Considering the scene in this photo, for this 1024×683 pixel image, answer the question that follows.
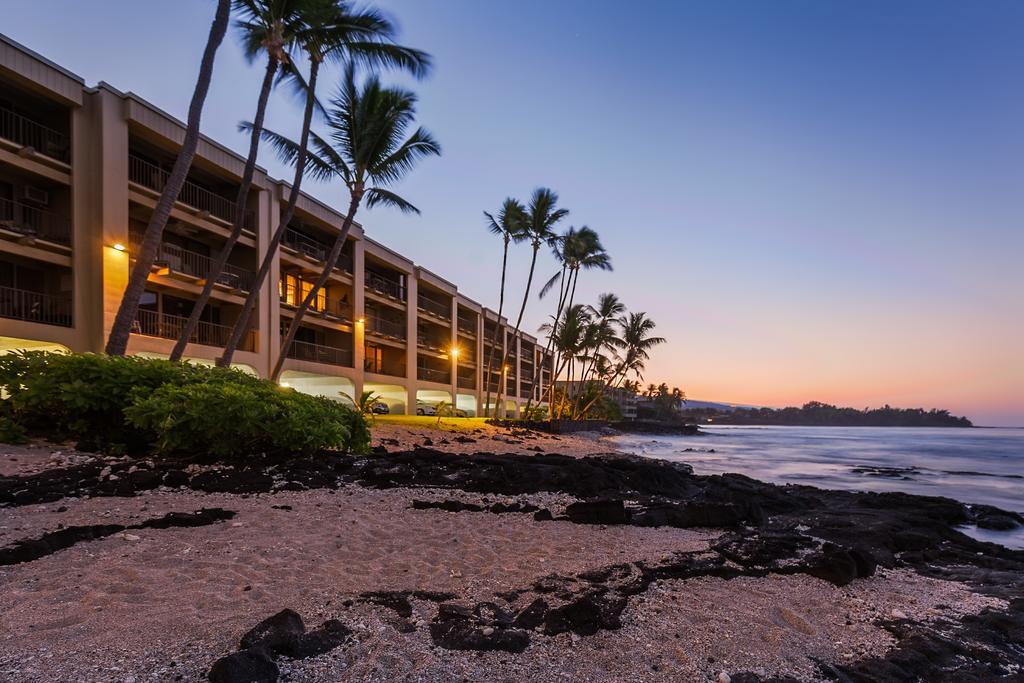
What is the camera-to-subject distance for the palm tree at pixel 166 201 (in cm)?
1013

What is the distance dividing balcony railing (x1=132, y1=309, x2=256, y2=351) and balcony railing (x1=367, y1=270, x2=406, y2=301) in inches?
439

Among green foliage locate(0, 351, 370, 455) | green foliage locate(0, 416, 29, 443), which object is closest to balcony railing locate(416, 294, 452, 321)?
green foliage locate(0, 351, 370, 455)

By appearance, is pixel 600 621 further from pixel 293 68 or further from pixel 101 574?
pixel 293 68

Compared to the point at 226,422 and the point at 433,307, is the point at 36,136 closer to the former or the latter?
the point at 226,422

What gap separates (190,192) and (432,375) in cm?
2309

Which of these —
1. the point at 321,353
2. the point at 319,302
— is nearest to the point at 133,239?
the point at 319,302

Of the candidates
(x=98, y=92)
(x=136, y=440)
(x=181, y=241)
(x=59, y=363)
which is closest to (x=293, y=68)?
(x=98, y=92)

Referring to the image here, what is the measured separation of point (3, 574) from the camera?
11.8 ft

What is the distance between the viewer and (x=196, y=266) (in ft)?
67.8

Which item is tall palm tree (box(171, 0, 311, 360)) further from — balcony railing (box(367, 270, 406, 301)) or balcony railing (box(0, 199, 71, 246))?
balcony railing (box(367, 270, 406, 301))

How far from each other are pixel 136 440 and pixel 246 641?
6260 millimetres

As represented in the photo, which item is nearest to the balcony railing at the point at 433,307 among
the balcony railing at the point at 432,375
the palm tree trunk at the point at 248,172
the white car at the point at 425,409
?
the balcony railing at the point at 432,375

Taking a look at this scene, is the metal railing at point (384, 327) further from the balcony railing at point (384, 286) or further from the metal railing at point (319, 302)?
the metal railing at point (319, 302)

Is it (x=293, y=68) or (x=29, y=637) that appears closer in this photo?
(x=29, y=637)
